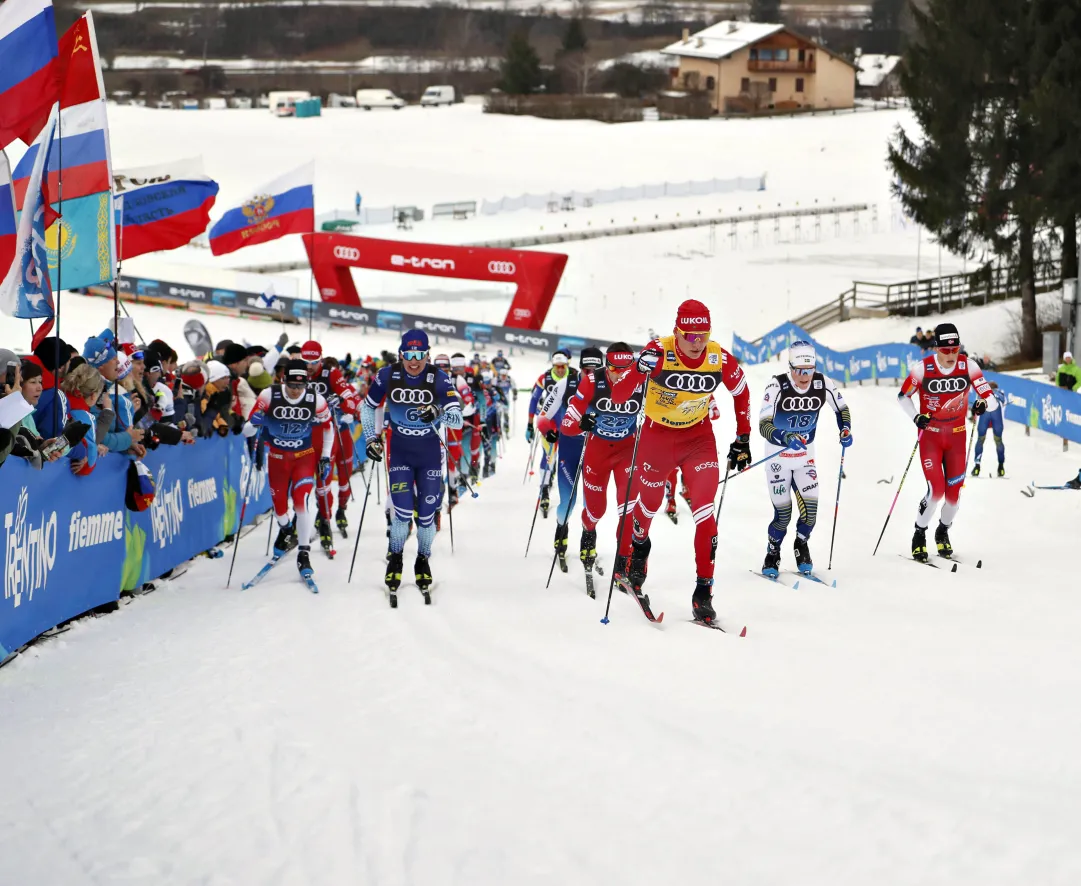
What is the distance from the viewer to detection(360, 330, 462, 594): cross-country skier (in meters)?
10.5

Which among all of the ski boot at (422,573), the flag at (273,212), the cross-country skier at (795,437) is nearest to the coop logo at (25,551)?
the ski boot at (422,573)

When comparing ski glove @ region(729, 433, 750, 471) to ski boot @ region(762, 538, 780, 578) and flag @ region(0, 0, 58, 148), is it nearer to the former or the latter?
ski boot @ region(762, 538, 780, 578)

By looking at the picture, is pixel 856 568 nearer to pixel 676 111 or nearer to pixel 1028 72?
pixel 1028 72

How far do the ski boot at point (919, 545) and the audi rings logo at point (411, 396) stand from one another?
15.9ft

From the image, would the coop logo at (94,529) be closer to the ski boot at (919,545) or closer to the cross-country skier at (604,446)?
the cross-country skier at (604,446)

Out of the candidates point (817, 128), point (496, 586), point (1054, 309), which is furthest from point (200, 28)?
point (496, 586)

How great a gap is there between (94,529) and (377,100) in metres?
100

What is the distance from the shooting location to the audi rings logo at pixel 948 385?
38.8 feet

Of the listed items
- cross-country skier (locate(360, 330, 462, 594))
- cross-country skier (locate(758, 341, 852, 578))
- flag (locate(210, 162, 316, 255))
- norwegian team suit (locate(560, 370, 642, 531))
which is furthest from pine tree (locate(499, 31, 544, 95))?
cross-country skier (locate(360, 330, 462, 594))

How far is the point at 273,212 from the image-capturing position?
22797 mm

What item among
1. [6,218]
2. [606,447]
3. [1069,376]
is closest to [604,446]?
[606,447]

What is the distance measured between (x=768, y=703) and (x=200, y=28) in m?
136

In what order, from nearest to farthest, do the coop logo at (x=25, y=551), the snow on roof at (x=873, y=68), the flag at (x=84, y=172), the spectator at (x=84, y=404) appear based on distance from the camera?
the coop logo at (x=25, y=551), the spectator at (x=84, y=404), the flag at (x=84, y=172), the snow on roof at (x=873, y=68)

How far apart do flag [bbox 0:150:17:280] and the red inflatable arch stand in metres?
34.2
